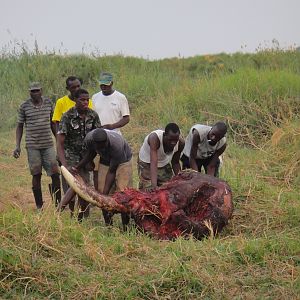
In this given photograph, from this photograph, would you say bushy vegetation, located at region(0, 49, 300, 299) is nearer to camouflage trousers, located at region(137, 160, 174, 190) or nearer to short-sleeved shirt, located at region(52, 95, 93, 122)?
camouflage trousers, located at region(137, 160, 174, 190)

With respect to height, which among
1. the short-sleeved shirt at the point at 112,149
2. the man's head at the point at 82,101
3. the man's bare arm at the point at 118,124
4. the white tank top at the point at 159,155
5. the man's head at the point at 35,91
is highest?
the man's head at the point at 35,91

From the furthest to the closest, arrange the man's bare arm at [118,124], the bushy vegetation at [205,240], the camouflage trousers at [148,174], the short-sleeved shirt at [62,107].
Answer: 1. the man's bare arm at [118,124]
2. the short-sleeved shirt at [62,107]
3. the camouflage trousers at [148,174]
4. the bushy vegetation at [205,240]

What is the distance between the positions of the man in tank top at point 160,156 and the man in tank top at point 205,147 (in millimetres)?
138

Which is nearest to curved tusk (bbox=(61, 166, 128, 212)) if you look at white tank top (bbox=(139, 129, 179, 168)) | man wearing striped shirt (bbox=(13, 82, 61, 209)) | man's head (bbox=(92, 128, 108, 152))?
man's head (bbox=(92, 128, 108, 152))

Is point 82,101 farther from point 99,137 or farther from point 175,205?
point 175,205

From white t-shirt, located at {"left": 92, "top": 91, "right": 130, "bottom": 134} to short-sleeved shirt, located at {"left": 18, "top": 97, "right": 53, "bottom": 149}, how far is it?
0.59 meters

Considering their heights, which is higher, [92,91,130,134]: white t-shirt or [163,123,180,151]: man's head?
[92,91,130,134]: white t-shirt

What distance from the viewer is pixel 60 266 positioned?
3.95 metres

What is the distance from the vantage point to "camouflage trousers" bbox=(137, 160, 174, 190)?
5797 millimetres

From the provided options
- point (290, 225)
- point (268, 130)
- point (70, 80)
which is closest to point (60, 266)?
point (290, 225)

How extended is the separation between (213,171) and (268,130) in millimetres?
2453

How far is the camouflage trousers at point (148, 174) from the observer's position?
5797 mm

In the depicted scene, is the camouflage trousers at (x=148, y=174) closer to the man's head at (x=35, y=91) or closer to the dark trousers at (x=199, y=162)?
the dark trousers at (x=199, y=162)

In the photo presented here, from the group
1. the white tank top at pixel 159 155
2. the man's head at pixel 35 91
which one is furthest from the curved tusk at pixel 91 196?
the man's head at pixel 35 91
